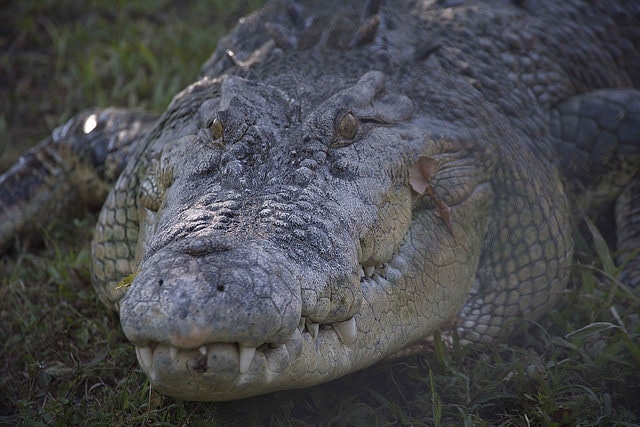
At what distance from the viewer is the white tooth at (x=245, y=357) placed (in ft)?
5.74

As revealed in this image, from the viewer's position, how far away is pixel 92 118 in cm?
387

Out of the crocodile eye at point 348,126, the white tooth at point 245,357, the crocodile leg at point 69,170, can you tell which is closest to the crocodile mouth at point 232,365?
the white tooth at point 245,357

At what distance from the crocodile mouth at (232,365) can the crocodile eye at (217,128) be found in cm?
72

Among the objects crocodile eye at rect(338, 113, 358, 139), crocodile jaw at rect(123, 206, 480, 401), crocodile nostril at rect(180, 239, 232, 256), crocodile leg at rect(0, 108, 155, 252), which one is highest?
crocodile nostril at rect(180, 239, 232, 256)

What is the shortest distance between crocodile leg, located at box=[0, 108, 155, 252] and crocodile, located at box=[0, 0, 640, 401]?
0.01 metres

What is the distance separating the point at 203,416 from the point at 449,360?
0.81 m

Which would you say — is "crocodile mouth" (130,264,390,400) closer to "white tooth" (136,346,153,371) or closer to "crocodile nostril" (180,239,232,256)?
"white tooth" (136,346,153,371)

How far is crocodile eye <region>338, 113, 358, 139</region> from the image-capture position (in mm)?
2350

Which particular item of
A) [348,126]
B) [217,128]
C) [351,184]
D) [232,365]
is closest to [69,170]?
[217,128]

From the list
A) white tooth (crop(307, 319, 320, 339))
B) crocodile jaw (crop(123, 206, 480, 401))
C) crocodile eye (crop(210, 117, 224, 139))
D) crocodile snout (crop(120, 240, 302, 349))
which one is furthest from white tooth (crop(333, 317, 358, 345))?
crocodile eye (crop(210, 117, 224, 139))

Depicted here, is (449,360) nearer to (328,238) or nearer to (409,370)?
(409,370)

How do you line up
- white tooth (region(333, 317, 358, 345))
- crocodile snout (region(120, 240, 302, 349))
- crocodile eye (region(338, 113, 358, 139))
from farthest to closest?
crocodile eye (region(338, 113, 358, 139)) → white tooth (region(333, 317, 358, 345)) → crocodile snout (region(120, 240, 302, 349))

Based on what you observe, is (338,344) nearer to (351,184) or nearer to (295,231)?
(295,231)

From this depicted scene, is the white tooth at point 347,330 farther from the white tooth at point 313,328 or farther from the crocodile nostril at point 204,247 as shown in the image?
the crocodile nostril at point 204,247
